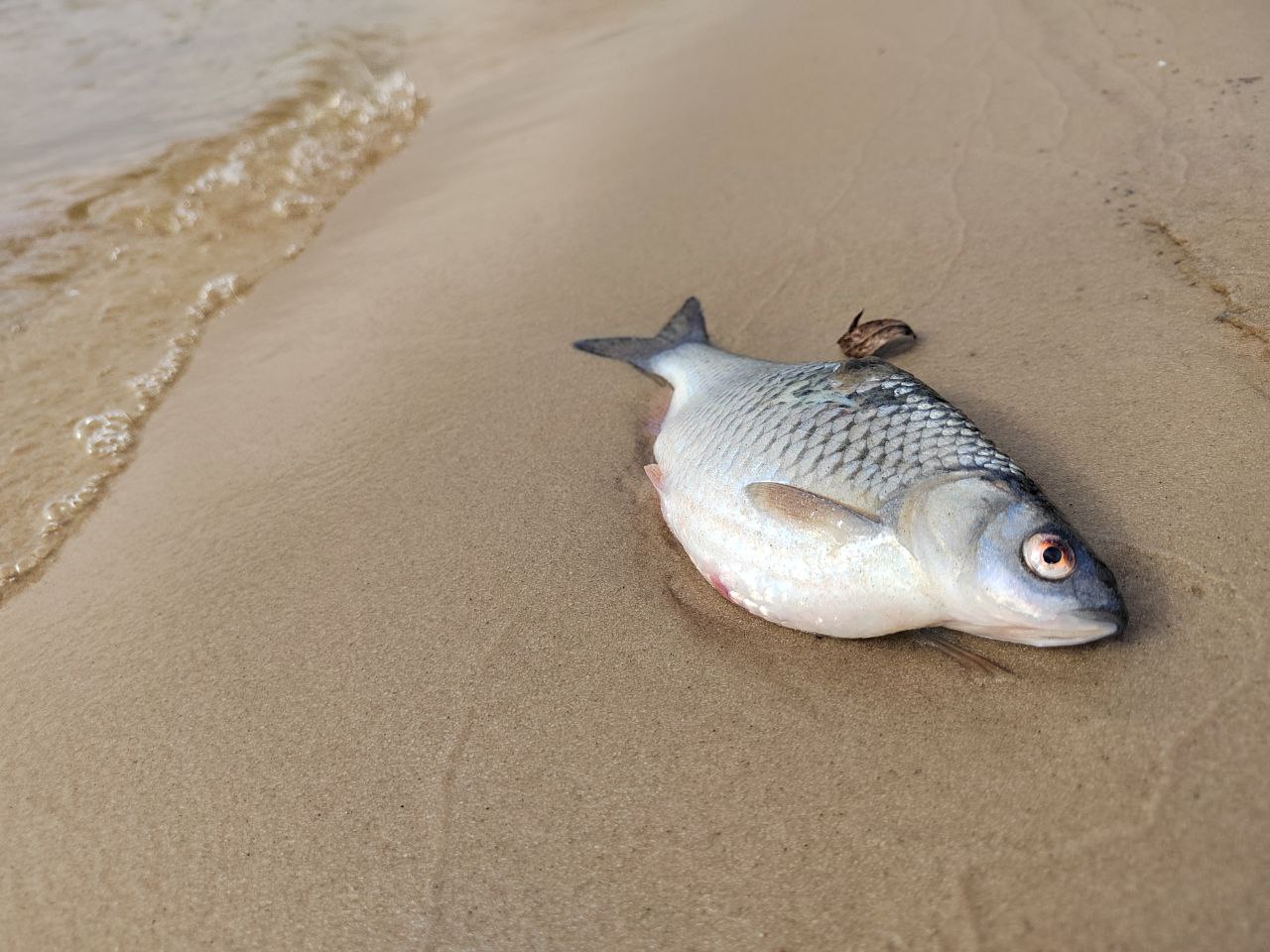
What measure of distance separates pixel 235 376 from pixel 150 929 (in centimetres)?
285

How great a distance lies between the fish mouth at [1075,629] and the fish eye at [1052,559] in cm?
10

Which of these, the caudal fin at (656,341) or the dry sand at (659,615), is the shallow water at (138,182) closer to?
the dry sand at (659,615)

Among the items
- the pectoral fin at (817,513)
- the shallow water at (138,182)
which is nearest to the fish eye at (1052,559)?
the pectoral fin at (817,513)

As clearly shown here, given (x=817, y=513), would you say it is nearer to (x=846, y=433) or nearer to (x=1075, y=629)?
(x=846, y=433)

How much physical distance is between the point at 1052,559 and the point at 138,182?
23.4 feet

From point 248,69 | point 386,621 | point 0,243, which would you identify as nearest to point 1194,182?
point 386,621

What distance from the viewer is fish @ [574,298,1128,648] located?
204cm

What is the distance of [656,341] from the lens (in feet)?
12.2

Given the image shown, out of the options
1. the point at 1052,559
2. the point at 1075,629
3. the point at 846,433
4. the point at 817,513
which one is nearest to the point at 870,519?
the point at 817,513

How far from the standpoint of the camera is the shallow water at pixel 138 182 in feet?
13.5

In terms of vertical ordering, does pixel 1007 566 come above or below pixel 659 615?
above

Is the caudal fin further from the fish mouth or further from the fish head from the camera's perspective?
the fish mouth

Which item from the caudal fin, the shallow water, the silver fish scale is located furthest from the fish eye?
the shallow water

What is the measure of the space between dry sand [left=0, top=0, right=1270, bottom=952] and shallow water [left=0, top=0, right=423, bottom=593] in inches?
15.0
